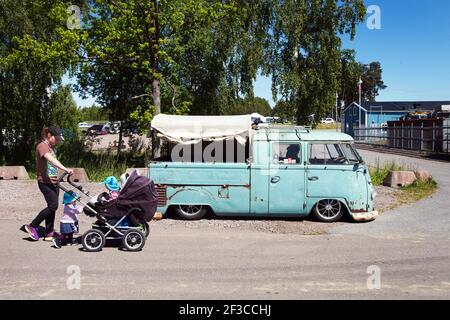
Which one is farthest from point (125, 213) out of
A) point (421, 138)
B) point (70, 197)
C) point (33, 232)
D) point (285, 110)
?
point (421, 138)

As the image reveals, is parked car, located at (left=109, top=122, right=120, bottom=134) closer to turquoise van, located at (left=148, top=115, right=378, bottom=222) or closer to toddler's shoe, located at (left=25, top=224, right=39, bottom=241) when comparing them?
turquoise van, located at (left=148, top=115, right=378, bottom=222)

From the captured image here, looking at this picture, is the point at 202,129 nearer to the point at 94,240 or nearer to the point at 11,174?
the point at 94,240

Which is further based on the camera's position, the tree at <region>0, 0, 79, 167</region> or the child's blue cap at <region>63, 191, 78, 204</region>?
the tree at <region>0, 0, 79, 167</region>

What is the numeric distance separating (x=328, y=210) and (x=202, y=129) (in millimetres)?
3310

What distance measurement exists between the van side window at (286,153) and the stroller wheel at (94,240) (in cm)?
420

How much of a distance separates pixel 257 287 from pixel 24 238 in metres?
4.68

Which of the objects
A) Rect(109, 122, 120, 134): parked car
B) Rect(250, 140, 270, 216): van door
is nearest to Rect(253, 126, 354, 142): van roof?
Rect(250, 140, 270, 216): van door

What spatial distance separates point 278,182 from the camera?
395 inches

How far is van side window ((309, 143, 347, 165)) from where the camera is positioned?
10.2 metres

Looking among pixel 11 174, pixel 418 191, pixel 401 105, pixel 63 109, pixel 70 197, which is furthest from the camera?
pixel 401 105

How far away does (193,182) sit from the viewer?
33.1 feet

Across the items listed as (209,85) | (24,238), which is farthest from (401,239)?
(209,85)

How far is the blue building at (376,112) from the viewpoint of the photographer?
178 ft
